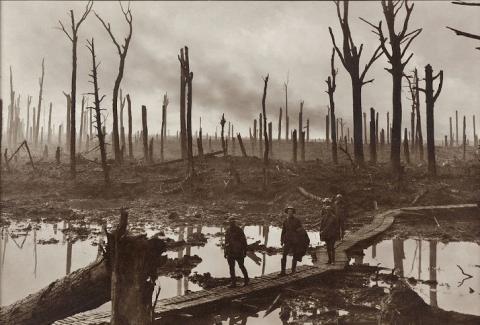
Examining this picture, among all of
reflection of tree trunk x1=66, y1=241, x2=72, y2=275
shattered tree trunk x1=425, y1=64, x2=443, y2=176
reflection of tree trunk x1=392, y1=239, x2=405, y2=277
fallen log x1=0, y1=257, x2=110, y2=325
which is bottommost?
reflection of tree trunk x1=392, y1=239, x2=405, y2=277

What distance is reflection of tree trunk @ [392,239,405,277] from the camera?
11203 millimetres

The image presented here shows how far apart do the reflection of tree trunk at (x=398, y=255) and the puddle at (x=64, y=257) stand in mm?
2266

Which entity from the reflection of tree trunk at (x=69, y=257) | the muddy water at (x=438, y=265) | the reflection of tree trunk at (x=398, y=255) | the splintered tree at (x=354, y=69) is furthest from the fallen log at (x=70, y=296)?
the splintered tree at (x=354, y=69)

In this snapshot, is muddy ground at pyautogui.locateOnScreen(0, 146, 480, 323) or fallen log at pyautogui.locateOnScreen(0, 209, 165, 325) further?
muddy ground at pyautogui.locateOnScreen(0, 146, 480, 323)

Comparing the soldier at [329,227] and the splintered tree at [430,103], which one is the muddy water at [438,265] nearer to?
the soldier at [329,227]

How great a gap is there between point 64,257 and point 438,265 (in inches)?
389

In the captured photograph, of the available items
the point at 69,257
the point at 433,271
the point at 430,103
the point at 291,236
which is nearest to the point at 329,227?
the point at 291,236

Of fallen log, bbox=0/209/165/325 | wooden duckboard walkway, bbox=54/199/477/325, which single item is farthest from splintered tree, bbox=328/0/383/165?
fallen log, bbox=0/209/165/325

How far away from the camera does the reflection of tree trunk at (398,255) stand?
11203mm

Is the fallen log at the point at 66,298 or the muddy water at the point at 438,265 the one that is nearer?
the fallen log at the point at 66,298

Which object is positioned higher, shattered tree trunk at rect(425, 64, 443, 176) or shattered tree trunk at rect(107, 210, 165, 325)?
shattered tree trunk at rect(425, 64, 443, 176)

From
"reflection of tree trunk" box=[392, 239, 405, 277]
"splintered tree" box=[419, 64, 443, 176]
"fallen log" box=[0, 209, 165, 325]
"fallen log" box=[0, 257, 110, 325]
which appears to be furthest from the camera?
"splintered tree" box=[419, 64, 443, 176]

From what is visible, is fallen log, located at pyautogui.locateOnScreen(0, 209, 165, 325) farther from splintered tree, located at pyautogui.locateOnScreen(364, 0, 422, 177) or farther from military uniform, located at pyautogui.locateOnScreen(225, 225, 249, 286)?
splintered tree, located at pyautogui.locateOnScreen(364, 0, 422, 177)

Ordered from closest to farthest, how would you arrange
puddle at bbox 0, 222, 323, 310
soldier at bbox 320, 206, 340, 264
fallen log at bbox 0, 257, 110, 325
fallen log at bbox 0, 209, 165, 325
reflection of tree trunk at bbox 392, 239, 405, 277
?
1. fallen log at bbox 0, 209, 165, 325
2. fallen log at bbox 0, 257, 110, 325
3. puddle at bbox 0, 222, 323, 310
4. soldier at bbox 320, 206, 340, 264
5. reflection of tree trunk at bbox 392, 239, 405, 277
